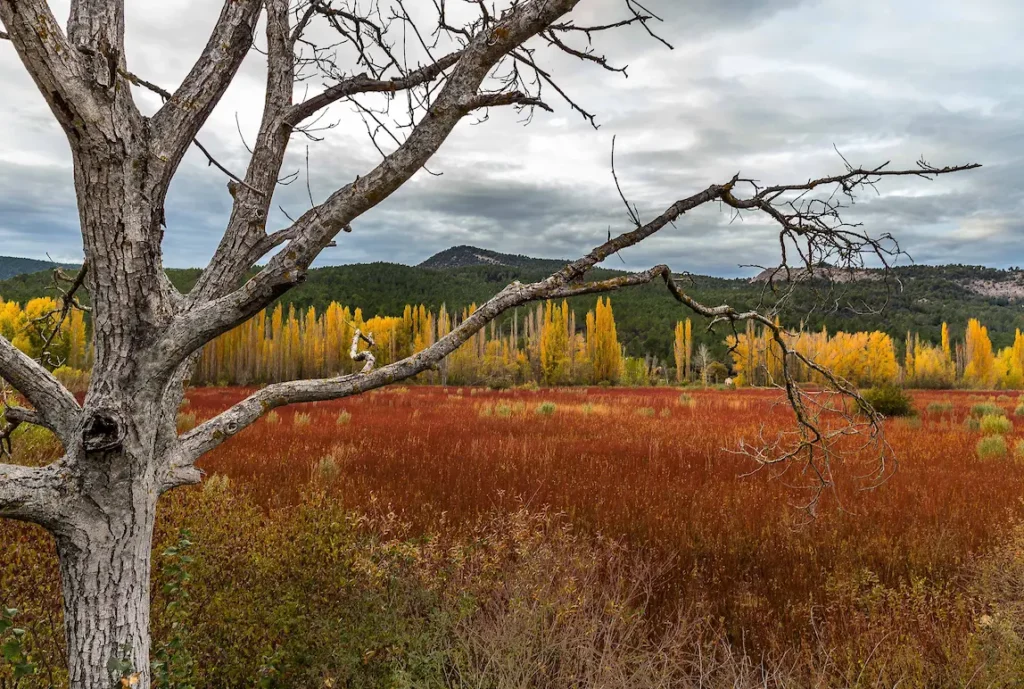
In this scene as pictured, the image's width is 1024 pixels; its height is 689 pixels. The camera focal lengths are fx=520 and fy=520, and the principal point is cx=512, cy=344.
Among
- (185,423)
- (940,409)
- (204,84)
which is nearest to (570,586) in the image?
(204,84)

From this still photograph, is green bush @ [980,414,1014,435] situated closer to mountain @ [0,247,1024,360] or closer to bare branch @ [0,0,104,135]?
bare branch @ [0,0,104,135]

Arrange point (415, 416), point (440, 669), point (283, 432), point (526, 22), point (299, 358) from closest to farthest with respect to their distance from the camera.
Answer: point (526, 22)
point (440, 669)
point (283, 432)
point (415, 416)
point (299, 358)

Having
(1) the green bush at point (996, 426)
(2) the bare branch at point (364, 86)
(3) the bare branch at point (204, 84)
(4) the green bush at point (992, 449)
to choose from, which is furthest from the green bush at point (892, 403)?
(3) the bare branch at point (204, 84)

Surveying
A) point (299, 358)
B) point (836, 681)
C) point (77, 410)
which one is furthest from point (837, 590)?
point (299, 358)

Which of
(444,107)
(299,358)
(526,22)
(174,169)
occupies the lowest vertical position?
(299,358)

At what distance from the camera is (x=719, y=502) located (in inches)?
267

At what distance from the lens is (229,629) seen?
3.34 metres

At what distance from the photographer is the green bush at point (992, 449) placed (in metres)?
10.6

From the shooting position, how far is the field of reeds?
10.4ft

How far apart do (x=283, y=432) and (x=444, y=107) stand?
12.5 meters

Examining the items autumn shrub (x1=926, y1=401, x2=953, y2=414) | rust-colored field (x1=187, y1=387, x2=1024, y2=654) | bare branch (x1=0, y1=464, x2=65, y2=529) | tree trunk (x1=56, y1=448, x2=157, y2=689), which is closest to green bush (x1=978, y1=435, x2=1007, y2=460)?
rust-colored field (x1=187, y1=387, x2=1024, y2=654)

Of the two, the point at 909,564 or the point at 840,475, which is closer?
the point at 909,564

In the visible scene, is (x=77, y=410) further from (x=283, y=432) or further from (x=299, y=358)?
(x=299, y=358)

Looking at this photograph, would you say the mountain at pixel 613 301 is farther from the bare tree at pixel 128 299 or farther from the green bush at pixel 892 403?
the bare tree at pixel 128 299
